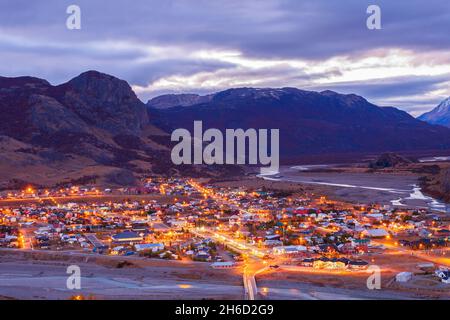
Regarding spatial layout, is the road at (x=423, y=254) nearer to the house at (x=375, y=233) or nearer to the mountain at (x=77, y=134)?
the house at (x=375, y=233)

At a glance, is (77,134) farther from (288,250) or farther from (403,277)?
(403,277)

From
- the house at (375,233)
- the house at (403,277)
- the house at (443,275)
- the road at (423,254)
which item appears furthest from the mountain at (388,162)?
the house at (403,277)

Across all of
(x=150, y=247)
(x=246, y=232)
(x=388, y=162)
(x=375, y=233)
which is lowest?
(x=246, y=232)

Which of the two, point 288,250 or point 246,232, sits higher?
point 288,250

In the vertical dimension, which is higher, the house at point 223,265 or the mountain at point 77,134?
the mountain at point 77,134

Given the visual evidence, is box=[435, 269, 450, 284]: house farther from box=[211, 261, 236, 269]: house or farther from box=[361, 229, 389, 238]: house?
box=[361, 229, 389, 238]: house

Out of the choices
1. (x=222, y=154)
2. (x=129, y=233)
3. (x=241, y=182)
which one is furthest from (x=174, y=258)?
(x=222, y=154)

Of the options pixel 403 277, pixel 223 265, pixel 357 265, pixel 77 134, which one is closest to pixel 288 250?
pixel 223 265

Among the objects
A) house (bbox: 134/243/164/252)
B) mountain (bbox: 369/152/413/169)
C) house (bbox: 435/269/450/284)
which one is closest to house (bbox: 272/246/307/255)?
house (bbox: 134/243/164/252)
